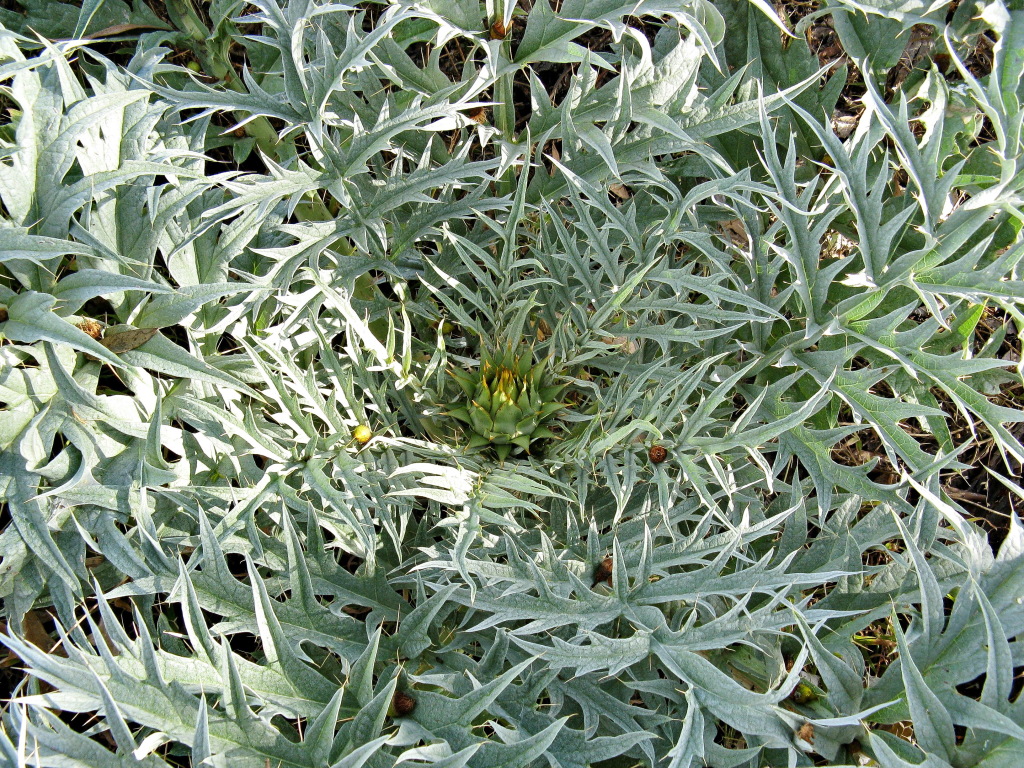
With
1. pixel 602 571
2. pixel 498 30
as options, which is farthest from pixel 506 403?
pixel 498 30

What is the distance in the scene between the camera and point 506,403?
132 centimetres

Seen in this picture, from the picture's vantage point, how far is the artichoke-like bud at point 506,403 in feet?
4.36

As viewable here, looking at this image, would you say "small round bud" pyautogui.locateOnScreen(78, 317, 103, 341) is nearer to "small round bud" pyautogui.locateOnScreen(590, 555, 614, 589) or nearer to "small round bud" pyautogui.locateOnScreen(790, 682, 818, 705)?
"small round bud" pyautogui.locateOnScreen(590, 555, 614, 589)

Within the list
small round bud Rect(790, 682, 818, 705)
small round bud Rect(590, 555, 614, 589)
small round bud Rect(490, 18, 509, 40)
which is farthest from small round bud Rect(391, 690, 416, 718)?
small round bud Rect(490, 18, 509, 40)

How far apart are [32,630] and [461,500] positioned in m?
1.06

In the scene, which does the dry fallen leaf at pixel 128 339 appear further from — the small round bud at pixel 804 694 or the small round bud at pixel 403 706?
the small round bud at pixel 804 694

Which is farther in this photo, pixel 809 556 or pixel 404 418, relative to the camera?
pixel 404 418

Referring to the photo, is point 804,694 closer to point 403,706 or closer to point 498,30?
point 403,706

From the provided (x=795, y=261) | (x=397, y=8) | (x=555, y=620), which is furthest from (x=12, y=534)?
(x=795, y=261)

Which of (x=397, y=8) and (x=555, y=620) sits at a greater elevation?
(x=397, y=8)

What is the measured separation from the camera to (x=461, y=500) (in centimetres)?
118

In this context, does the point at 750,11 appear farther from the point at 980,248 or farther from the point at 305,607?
the point at 305,607

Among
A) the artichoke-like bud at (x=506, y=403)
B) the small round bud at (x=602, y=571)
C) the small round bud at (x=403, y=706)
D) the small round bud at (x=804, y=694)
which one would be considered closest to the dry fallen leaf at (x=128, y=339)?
the artichoke-like bud at (x=506, y=403)

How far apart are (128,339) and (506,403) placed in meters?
0.61
